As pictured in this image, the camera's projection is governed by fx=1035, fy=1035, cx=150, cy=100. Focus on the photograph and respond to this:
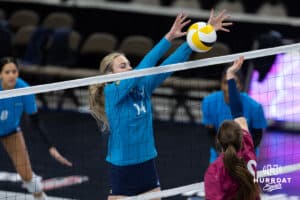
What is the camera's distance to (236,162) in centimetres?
772

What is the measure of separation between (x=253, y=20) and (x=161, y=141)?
348 cm

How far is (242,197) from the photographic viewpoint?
7750 millimetres

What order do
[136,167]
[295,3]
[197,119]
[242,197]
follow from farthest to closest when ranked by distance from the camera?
[295,3]
[197,119]
[136,167]
[242,197]

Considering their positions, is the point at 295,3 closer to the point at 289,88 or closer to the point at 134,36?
the point at 134,36

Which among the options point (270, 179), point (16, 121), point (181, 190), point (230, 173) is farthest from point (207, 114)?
point (230, 173)

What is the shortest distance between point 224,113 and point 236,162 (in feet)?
9.97

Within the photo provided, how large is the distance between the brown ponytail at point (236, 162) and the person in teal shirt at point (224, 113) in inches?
94.0

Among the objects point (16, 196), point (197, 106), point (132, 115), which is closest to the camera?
point (132, 115)

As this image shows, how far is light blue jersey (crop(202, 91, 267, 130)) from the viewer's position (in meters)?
10.4

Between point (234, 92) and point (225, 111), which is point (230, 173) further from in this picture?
point (225, 111)

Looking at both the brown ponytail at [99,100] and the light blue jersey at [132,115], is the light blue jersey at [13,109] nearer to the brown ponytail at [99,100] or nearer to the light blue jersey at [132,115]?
the brown ponytail at [99,100]

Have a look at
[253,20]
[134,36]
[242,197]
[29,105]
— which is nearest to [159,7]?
[134,36]

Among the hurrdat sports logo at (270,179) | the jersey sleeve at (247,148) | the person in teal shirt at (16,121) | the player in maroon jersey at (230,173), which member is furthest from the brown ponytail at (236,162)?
the person in teal shirt at (16,121)

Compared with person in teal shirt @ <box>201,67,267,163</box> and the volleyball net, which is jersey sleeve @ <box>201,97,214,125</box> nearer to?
person in teal shirt @ <box>201,67,267,163</box>
